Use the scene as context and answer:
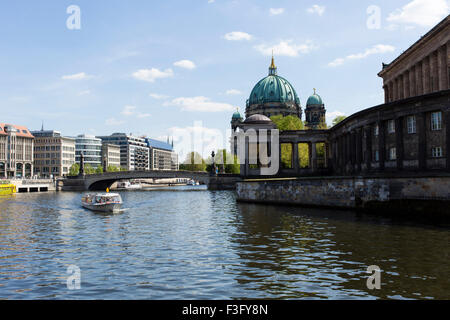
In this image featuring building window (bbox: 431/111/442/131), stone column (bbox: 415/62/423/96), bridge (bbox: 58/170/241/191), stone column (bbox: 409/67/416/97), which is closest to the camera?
building window (bbox: 431/111/442/131)

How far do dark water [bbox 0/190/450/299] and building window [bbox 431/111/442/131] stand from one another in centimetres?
1458

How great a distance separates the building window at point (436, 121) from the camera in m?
46.6

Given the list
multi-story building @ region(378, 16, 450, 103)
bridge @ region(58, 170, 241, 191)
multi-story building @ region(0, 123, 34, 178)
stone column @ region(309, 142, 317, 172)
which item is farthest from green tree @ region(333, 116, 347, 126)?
multi-story building @ region(0, 123, 34, 178)

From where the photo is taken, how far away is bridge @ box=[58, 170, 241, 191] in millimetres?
128375

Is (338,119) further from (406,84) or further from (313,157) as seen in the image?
(406,84)

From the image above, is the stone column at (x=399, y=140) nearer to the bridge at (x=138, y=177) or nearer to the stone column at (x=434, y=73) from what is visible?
the stone column at (x=434, y=73)

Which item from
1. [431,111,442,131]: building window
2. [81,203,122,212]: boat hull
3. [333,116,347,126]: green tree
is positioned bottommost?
[81,203,122,212]: boat hull

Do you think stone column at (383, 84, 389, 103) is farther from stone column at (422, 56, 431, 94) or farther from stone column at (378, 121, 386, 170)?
stone column at (378, 121, 386, 170)

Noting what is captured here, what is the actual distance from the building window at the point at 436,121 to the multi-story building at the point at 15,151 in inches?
6608

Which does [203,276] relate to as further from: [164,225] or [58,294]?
[164,225]

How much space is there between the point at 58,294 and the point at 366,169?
1935 inches

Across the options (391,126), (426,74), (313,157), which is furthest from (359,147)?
(313,157)
